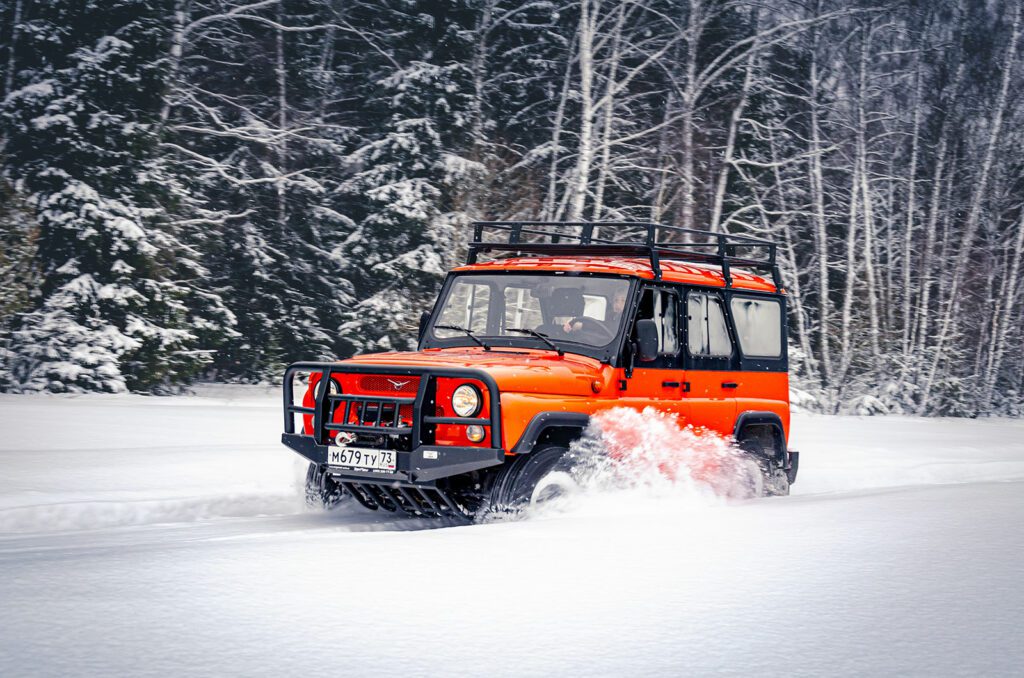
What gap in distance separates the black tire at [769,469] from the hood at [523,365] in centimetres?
256

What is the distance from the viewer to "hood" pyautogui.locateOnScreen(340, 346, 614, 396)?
402 inches

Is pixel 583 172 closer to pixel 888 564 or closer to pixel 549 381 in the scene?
pixel 549 381

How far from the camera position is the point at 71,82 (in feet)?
88.4

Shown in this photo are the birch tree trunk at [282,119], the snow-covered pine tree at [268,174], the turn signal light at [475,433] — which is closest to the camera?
the turn signal light at [475,433]

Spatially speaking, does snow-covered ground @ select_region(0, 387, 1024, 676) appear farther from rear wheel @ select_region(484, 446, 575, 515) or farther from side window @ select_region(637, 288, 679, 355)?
side window @ select_region(637, 288, 679, 355)

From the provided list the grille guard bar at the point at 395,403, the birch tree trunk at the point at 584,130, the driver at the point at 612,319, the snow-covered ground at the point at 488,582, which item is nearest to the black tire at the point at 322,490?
the snow-covered ground at the point at 488,582

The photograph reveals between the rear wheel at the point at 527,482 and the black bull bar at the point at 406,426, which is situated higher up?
the black bull bar at the point at 406,426

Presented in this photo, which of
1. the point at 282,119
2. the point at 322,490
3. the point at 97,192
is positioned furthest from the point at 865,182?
the point at 322,490

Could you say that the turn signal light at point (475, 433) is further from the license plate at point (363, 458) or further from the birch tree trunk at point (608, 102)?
the birch tree trunk at point (608, 102)

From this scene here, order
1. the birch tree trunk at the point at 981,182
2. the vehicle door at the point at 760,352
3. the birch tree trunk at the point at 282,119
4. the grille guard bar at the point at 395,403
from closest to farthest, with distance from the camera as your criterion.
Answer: the grille guard bar at the point at 395,403 < the vehicle door at the point at 760,352 < the birch tree trunk at the point at 282,119 < the birch tree trunk at the point at 981,182

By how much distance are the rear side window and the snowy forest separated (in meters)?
13.9

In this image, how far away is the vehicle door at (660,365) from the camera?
37.4 ft

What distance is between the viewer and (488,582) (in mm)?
7742

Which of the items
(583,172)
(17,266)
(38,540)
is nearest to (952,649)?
(38,540)
